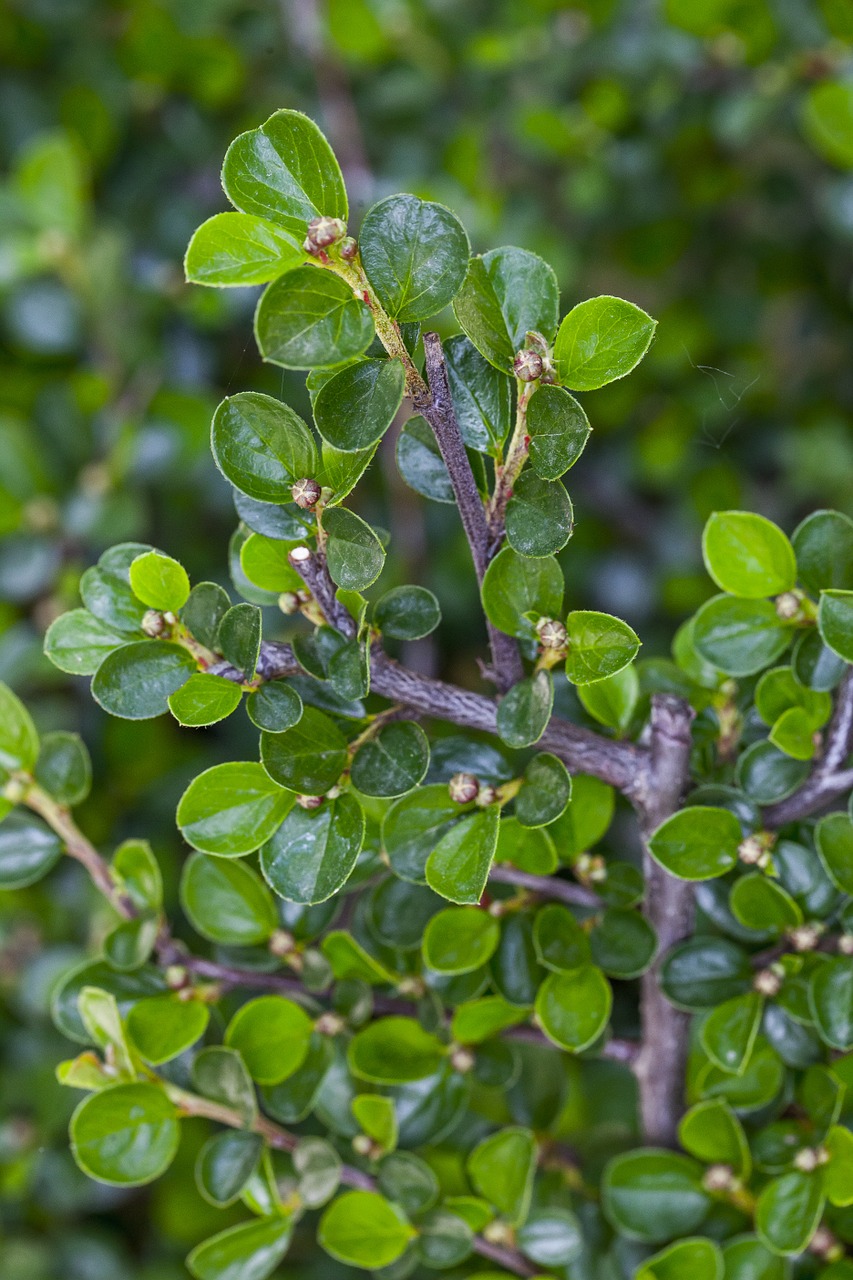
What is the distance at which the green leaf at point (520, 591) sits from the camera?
53 centimetres

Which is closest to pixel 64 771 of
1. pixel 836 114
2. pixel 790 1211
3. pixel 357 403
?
pixel 357 403

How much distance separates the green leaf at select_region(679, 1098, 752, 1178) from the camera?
65 centimetres

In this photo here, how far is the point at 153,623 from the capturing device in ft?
1.77

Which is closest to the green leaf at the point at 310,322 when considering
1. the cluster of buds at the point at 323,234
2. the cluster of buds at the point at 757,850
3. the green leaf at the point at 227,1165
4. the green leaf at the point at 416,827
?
the cluster of buds at the point at 323,234

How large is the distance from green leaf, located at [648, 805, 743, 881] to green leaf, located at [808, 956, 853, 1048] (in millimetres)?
82

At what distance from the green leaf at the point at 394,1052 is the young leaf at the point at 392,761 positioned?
0.21 m

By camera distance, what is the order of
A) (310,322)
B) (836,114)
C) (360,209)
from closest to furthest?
(310,322) < (836,114) < (360,209)

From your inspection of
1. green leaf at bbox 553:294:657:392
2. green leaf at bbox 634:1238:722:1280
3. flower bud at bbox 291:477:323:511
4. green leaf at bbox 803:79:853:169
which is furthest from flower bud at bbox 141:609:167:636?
green leaf at bbox 803:79:853:169

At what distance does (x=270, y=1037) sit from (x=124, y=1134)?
0.10 meters

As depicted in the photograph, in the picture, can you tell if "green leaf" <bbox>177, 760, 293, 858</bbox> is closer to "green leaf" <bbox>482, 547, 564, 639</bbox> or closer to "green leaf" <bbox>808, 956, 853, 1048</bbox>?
"green leaf" <bbox>482, 547, 564, 639</bbox>

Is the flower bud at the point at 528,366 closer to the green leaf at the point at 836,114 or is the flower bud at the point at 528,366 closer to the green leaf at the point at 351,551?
the green leaf at the point at 351,551

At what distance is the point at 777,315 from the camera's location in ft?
5.26

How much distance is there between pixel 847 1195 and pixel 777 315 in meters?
1.27

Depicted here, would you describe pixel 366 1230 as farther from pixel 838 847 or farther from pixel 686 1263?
pixel 838 847
